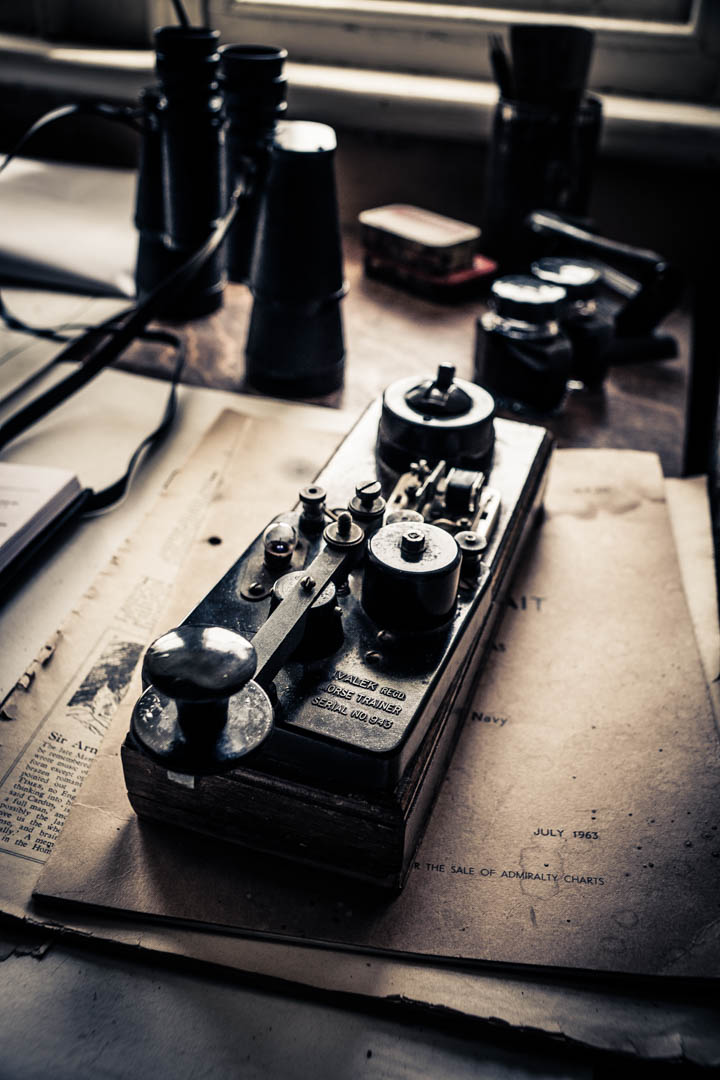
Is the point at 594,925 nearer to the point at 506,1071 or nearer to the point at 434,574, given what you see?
the point at 506,1071

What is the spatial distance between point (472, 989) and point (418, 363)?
86 cm

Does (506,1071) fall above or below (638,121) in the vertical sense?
below

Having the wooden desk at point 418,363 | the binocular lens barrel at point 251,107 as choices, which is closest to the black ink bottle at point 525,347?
the wooden desk at point 418,363

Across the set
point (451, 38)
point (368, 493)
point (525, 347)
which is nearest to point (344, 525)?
point (368, 493)

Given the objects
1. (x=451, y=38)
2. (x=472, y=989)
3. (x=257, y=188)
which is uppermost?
(x=451, y=38)

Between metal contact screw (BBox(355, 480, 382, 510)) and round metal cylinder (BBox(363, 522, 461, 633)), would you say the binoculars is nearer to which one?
metal contact screw (BBox(355, 480, 382, 510))

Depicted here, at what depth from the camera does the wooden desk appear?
1.11 m

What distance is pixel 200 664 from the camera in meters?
0.48

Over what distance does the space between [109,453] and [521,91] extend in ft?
2.58

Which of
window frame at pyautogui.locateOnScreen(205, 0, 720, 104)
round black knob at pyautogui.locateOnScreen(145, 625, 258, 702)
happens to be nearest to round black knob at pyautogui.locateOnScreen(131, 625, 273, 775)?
round black knob at pyautogui.locateOnScreen(145, 625, 258, 702)

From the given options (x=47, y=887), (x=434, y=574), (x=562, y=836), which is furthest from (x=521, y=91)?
(x=47, y=887)

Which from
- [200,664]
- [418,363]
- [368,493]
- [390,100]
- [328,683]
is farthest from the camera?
[390,100]

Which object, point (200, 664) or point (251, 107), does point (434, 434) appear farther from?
point (251, 107)

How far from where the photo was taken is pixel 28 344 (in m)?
1.23
